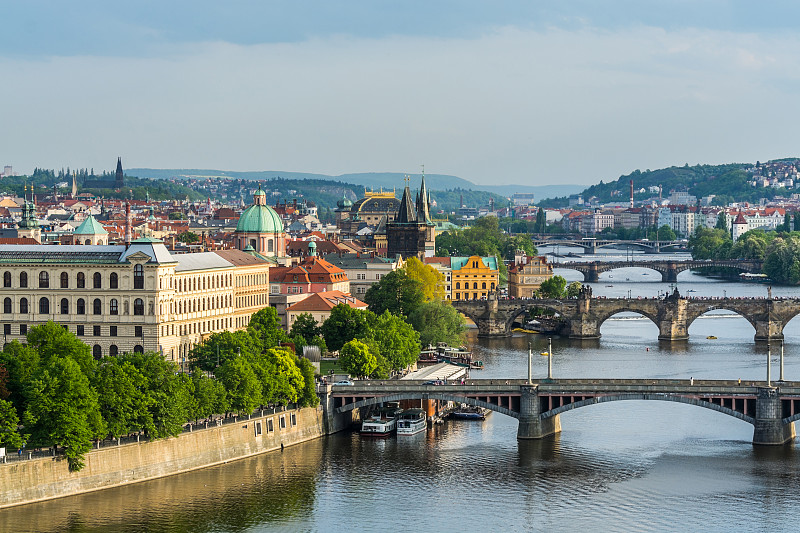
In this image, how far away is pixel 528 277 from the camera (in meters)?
143

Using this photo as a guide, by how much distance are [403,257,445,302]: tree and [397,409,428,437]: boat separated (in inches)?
1555

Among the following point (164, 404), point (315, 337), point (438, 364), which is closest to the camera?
point (164, 404)

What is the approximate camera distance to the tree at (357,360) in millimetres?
78812

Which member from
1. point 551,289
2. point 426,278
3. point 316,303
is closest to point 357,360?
point 316,303

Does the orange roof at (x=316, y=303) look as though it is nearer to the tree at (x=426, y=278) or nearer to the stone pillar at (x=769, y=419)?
the tree at (x=426, y=278)

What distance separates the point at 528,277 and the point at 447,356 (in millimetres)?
44798

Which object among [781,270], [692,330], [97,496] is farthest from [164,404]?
[781,270]

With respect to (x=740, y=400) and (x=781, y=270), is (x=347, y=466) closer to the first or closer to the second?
(x=740, y=400)

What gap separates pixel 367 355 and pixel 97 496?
74.9 ft

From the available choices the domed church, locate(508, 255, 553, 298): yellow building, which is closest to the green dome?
the domed church

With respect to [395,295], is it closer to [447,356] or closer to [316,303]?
[316,303]

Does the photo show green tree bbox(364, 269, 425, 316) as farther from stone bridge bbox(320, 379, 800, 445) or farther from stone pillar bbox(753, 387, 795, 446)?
stone pillar bbox(753, 387, 795, 446)

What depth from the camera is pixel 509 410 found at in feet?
233

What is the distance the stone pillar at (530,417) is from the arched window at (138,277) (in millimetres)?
19426
